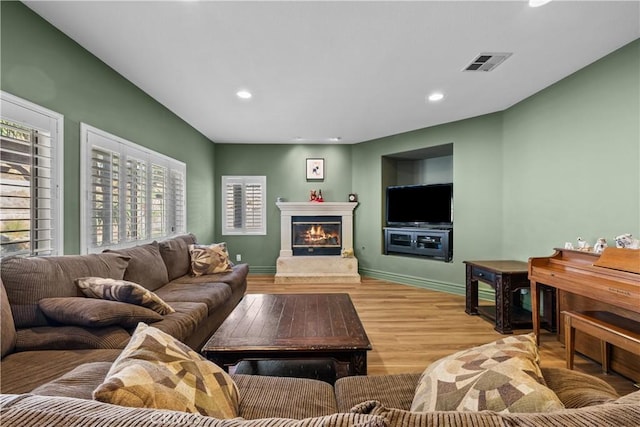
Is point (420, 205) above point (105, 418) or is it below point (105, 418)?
above

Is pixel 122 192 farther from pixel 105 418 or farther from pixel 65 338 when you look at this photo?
pixel 105 418

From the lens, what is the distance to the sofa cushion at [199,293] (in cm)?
253

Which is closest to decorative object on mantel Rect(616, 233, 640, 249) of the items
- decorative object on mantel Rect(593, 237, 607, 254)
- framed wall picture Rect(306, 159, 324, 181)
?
decorative object on mantel Rect(593, 237, 607, 254)

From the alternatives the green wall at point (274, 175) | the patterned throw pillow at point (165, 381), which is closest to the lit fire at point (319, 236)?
the green wall at point (274, 175)

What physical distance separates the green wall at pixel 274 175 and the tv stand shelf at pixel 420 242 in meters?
1.34

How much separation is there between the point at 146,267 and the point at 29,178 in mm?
1096

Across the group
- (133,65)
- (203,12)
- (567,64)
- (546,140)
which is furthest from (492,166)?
(133,65)

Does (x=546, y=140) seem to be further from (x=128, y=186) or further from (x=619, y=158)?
(x=128, y=186)

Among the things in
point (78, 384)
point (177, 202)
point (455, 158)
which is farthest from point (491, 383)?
point (177, 202)

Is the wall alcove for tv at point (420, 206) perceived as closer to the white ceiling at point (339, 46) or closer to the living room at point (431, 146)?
the living room at point (431, 146)

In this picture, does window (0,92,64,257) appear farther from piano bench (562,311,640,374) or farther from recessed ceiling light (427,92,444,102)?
piano bench (562,311,640,374)

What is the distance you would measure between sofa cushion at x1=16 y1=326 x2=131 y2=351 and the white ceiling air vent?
3.47m

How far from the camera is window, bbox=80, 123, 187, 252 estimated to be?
8.23ft

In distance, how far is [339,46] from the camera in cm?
238
